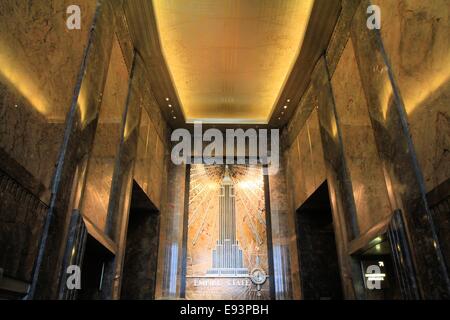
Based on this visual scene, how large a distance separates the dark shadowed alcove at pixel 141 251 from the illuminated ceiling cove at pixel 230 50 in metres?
2.79

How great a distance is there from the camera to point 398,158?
393 cm

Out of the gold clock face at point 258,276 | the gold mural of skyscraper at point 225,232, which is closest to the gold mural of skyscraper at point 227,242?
the gold mural of skyscraper at point 225,232

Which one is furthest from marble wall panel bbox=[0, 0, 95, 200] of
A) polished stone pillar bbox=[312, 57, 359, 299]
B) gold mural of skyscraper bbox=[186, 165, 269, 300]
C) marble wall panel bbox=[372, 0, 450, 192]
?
gold mural of skyscraper bbox=[186, 165, 269, 300]

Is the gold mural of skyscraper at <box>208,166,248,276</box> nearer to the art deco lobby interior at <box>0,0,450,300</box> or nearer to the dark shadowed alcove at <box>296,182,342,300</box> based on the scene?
the art deco lobby interior at <box>0,0,450,300</box>

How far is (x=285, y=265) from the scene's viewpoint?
8.59 metres

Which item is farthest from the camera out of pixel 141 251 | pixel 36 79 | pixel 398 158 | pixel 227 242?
pixel 227 242

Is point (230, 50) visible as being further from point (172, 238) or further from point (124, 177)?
point (172, 238)

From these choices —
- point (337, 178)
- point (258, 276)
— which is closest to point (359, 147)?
point (337, 178)

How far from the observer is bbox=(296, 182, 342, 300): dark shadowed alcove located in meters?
7.58

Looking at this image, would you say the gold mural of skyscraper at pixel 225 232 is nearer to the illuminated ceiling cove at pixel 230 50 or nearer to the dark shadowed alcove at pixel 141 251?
the dark shadowed alcove at pixel 141 251

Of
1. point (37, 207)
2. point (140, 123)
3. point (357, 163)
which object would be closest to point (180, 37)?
point (140, 123)

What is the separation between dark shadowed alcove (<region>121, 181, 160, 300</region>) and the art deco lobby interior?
0.11 ft

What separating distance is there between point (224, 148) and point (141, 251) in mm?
3798
